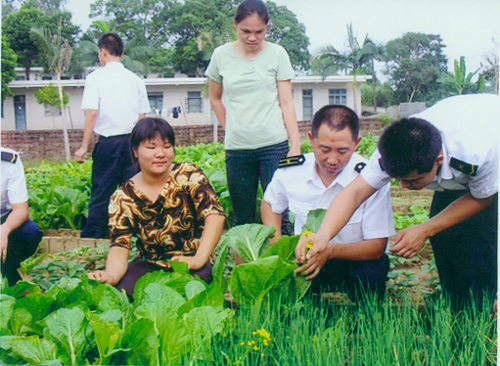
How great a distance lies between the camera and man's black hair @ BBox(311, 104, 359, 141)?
1987mm

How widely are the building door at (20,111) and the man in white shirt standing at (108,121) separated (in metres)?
7.71

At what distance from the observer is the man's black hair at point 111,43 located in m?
3.41

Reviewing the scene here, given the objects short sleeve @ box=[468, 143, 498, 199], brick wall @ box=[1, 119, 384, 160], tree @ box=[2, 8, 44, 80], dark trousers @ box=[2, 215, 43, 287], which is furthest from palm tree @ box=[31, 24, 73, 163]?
brick wall @ box=[1, 119, 384, 160]

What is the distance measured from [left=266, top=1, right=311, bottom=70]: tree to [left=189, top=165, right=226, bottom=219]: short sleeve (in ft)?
2.61

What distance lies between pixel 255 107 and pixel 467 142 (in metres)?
1.38

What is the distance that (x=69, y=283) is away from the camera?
1777mm

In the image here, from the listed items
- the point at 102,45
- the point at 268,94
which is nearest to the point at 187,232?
the point at 268,94

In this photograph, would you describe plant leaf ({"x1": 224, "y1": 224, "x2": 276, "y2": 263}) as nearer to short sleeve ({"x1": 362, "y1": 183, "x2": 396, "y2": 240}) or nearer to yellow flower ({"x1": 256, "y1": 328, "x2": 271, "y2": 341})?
short sleeve ({"x1": 362, "y1": 183, "x2": 396, "y2": 240})

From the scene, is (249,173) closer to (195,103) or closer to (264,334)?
(264,334)

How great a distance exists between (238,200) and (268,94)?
67cm

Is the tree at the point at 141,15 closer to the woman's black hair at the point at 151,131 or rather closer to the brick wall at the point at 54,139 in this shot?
the woman's black hair at the point at 151,131

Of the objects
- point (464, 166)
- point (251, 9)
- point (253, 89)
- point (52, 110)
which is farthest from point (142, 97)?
point (52, 110)

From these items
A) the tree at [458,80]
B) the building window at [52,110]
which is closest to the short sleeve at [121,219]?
the tree at [458,80]

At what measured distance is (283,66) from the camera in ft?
9.28
